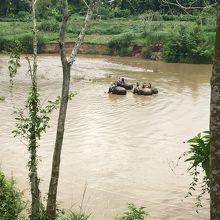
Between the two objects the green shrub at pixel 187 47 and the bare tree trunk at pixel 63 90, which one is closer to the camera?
the bare tree trunk at pixel 63 90

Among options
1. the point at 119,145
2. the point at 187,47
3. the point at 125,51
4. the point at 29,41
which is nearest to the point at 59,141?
the point at 119,145

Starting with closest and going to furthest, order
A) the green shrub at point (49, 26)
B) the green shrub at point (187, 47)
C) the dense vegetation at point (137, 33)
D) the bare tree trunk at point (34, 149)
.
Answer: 1. the bare tree trunk at point (34, 149)
2. the green shrub at point (187, 47)
3. the dense vegetation at point (137, 33)
4. the green shrub at point (49, 26)

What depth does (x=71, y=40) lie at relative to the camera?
42688 millimetres

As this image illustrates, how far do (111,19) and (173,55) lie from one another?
52.9ft

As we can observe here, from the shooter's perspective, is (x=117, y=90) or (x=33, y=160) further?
(x=117, y=90)

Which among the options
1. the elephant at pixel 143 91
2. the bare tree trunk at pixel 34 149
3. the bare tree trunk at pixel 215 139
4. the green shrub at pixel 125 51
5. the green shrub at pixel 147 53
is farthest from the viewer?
the green shrub at pixel 125 51

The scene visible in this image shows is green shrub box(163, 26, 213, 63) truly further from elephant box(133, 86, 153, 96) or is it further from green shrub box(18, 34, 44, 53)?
elephant box(133, 86, 153, 96)

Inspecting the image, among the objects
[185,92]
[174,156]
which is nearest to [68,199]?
[174,156]

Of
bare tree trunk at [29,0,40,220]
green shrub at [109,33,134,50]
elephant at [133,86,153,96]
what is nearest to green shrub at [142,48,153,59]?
green shrub at [109,33,134,50]

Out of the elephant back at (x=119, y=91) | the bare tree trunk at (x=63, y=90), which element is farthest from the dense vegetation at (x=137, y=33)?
the bare tree trunk at (x=63, y=90)

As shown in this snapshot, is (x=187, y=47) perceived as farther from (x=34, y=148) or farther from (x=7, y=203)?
(x=7, y=203)

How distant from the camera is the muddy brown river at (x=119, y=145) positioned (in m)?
10.9

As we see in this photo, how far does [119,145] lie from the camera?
1529 cm

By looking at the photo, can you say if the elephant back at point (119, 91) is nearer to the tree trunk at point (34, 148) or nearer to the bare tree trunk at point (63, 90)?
the tree trunk at point (34, 148)
